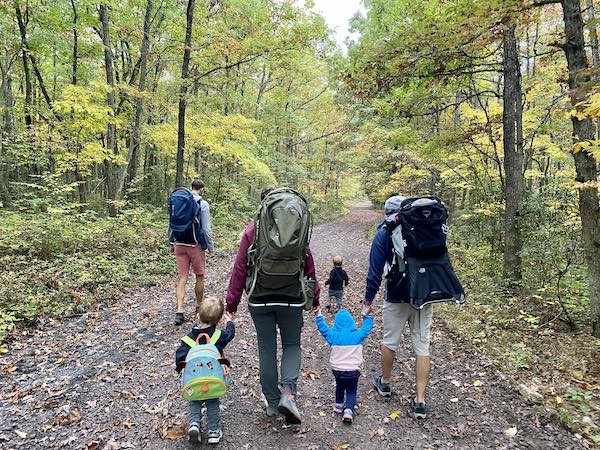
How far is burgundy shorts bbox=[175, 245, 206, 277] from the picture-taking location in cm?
601

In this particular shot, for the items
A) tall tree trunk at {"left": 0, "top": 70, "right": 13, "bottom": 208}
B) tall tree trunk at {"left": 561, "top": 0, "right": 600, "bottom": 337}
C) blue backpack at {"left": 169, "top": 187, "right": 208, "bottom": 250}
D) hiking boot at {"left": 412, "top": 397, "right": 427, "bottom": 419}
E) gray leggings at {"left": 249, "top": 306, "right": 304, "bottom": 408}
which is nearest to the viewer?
gray leggings at {"left": 249, "top": 306, "right": 304, "bottom": 408}

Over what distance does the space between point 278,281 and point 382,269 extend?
1.27m

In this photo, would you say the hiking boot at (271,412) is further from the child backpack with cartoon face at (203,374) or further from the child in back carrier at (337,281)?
the child in back carrier at (337,281)

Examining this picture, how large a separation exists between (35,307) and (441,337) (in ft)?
22.5

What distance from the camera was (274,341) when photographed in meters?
3.67

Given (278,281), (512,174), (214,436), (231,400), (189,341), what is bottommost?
(231,400)

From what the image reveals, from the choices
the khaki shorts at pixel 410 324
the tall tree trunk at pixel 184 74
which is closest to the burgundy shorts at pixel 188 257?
the khaki shorts at pixel 410 324

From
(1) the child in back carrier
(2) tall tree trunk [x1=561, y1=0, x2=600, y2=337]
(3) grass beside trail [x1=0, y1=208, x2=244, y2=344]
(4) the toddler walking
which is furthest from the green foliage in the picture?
(2) tall tree trunk [x1=561, y1=0, x2=600, y2=337]

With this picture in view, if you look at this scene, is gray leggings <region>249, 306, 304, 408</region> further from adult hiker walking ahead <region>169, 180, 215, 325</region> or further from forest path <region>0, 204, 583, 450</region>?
adult hiker walking ahead <region>169, 180, 215, 325</region>

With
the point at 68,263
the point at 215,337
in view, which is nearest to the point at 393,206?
the point at 215,337

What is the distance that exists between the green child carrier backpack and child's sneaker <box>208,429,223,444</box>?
119cm

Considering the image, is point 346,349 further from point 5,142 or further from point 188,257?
point 5,142

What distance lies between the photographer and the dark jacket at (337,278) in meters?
7.16

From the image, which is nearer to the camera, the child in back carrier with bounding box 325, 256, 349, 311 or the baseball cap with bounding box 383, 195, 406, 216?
the baseball cap with bounding box 383, 195, 406, 216
